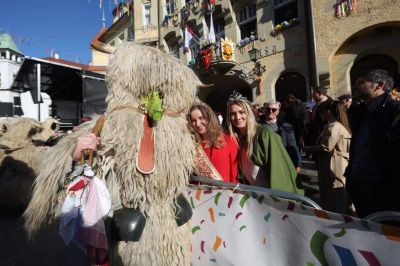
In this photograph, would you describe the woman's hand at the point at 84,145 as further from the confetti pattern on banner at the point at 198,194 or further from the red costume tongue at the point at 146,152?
the confetti pattern on banner at the point at 198,194

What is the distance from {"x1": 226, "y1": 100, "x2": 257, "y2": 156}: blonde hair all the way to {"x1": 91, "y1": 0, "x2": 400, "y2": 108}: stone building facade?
5751mm

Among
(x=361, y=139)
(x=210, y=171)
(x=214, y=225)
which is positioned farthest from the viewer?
(x=361, y=139)

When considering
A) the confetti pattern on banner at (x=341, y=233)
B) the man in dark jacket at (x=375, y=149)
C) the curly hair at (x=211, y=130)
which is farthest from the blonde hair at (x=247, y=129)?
the confetti pattern on banner at (x=341, y=233)

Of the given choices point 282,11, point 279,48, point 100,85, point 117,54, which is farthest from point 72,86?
point 282,11

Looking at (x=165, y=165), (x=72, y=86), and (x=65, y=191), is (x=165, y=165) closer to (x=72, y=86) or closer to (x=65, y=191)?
(x=65, y=191)

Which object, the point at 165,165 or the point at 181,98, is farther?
the point at 181,98

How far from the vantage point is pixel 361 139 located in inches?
94.0

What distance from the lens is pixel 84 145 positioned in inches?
53.6

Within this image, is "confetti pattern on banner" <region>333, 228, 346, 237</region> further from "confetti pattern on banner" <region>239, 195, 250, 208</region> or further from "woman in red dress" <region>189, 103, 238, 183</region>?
"woman in red dress" <region>189, 103, 238, 183</region>

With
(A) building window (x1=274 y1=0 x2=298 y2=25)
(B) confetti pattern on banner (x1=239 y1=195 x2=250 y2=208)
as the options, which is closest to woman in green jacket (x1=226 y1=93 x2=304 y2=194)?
(B) confetti pattern on banner (x1=239 y1=195 x2=250 y2=208)

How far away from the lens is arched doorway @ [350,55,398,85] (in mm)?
8963

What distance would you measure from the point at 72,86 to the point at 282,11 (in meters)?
8.98

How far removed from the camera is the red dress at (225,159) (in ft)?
7.00

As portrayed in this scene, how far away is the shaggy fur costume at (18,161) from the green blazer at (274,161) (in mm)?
3003
